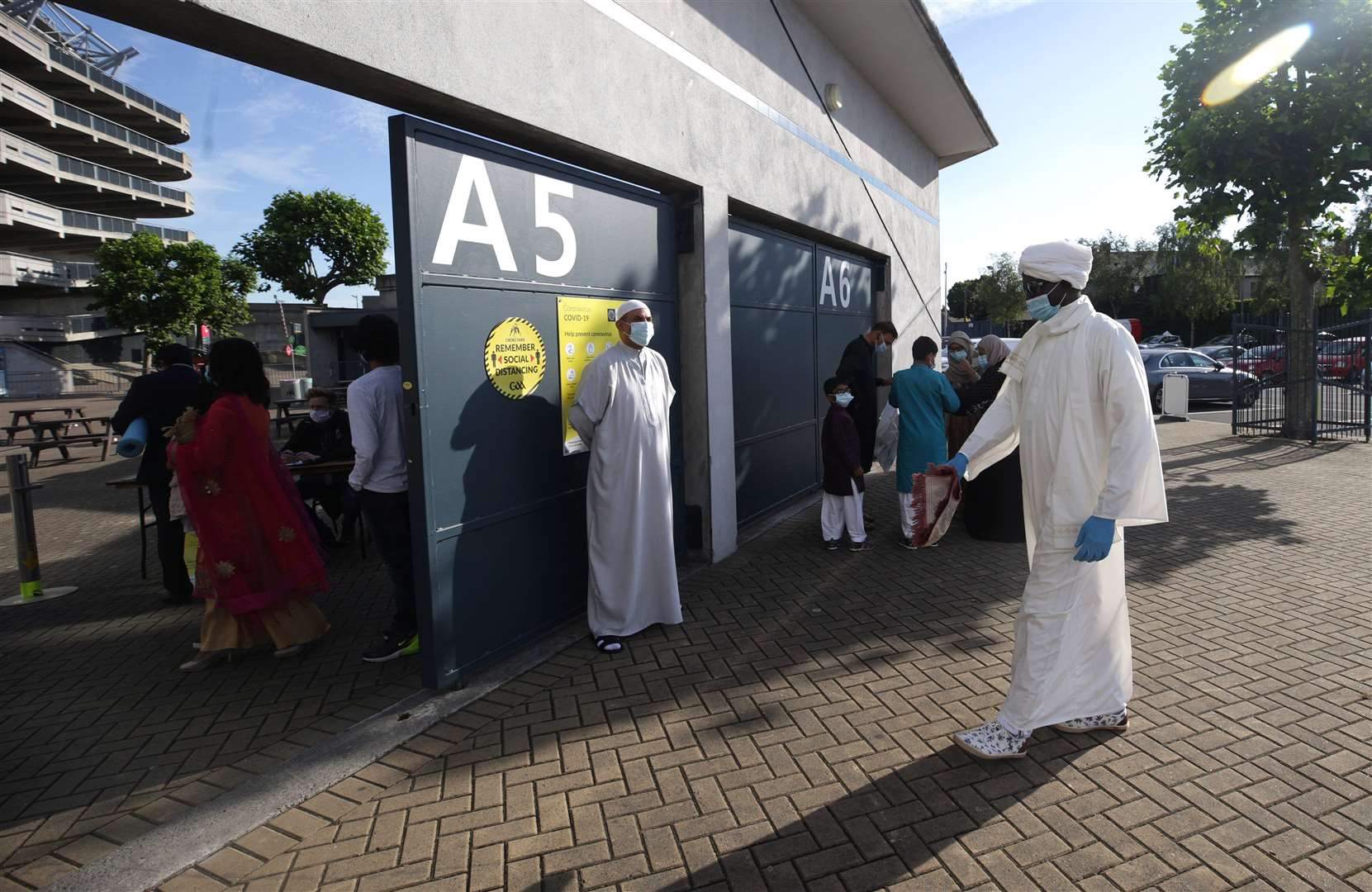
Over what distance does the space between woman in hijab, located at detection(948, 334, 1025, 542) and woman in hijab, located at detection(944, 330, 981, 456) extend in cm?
21

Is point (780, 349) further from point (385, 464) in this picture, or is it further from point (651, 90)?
point (385, 464)

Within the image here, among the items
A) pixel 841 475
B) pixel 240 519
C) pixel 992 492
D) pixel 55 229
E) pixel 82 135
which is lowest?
pixel 992 492

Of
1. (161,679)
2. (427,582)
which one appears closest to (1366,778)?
(427,582)

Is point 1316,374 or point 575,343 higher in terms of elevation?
point 575,343

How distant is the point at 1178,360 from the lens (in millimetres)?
18547

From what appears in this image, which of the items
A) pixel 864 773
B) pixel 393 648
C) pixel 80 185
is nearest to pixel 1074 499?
pixel 864 773

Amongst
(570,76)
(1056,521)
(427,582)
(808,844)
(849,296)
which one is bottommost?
(808,844)

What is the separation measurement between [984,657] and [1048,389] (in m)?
1.78

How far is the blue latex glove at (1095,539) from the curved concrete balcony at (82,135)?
5781 cm

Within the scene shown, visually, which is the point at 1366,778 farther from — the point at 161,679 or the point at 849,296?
the point at 849,296

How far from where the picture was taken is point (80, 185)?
50906 millimetres

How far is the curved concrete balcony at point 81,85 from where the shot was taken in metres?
Answer: 45.7

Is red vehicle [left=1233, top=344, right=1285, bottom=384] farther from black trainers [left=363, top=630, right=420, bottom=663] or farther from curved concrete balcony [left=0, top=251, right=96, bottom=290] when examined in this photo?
curved concrete balcony [left=0, top=251, right=96, bottom=290]

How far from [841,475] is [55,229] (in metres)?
58.5
